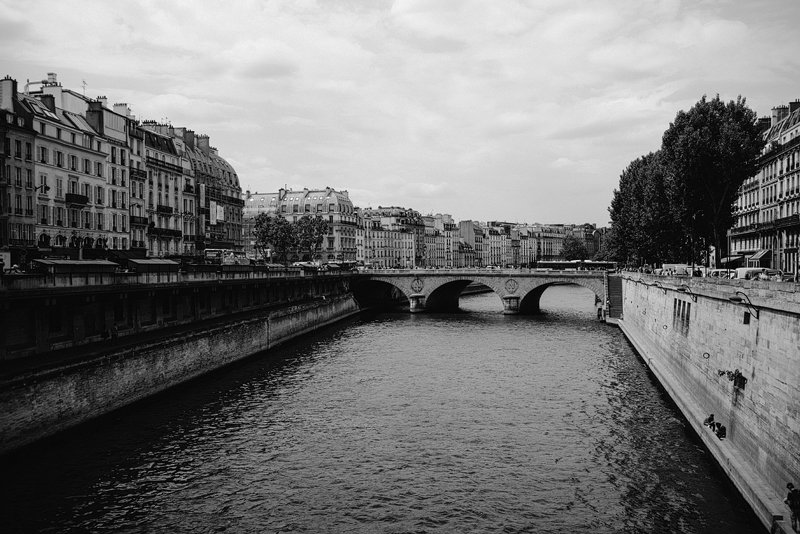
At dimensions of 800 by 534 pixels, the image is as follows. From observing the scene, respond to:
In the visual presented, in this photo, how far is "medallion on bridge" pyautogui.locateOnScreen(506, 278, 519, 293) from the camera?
328ft

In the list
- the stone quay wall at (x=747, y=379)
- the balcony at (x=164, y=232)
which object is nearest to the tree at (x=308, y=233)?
the balcony at (x=164, y=232)

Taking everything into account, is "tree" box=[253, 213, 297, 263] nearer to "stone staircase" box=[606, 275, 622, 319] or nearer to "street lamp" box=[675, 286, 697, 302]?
"stone staircase" box=[606, 275, 622, 319]

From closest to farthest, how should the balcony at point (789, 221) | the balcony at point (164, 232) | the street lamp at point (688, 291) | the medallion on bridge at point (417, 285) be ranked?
the street lamp at point (688, 291), the balcony at point (789, 221), the balcony at point (164, 232), the medallion on bridge at point (417, 285)

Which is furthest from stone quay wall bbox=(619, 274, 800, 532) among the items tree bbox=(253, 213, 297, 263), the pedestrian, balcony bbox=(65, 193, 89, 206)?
tree bbox=(253, 213, 297, 263)

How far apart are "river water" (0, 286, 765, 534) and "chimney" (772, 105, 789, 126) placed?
6070 centimetres

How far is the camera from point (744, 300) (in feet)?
90.0

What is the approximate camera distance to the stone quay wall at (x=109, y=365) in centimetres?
2980

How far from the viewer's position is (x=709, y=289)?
34.1 m

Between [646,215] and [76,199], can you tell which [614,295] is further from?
[76,199]

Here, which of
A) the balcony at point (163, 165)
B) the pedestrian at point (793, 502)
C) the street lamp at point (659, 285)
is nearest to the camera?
the pedestrian at point (793, 502)

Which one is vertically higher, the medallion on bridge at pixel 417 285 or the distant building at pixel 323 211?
the distant building at pixel 323 211

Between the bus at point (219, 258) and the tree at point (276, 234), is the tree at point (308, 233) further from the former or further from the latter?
the bus at point (219, 258)

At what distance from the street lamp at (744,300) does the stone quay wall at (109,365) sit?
3076 centimetres

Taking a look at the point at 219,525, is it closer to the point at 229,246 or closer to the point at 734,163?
the point at 734,163
